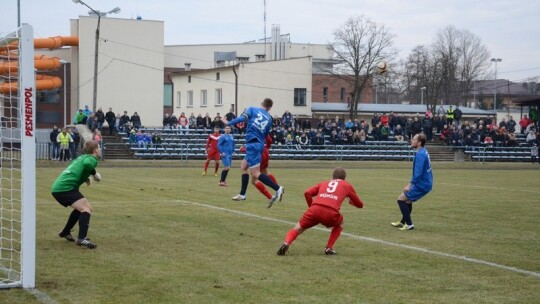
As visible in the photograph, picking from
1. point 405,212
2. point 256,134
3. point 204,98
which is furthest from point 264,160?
point 204,98

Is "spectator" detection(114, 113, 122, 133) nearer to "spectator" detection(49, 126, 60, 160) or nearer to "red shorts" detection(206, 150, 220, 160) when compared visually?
"spectator" detection(49, 126, 60, 160)

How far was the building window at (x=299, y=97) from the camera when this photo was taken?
63.4m

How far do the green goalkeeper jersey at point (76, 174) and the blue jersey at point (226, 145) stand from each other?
15.4 metres

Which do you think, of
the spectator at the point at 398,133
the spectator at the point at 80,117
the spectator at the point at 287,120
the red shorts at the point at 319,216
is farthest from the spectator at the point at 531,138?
the red shorts at the point at 319,216

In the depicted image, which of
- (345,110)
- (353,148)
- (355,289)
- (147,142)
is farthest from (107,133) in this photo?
(355,289)

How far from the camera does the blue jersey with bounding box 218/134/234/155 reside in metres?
26.7

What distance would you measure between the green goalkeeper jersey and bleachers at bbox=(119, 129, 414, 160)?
31.9 metres

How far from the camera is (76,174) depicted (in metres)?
11.2

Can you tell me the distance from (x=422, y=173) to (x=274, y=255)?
14.7ft

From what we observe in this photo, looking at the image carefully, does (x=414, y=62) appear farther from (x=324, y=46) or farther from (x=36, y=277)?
(x=36, y=277)

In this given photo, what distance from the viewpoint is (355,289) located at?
8477 mm

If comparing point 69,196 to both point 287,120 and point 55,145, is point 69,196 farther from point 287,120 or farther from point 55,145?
point 287,120

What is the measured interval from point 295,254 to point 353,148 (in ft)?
124

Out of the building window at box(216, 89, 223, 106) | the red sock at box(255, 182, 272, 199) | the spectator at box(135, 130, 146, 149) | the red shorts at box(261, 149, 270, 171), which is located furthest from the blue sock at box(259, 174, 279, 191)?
the building window at box(216, 89, 223, 106)
